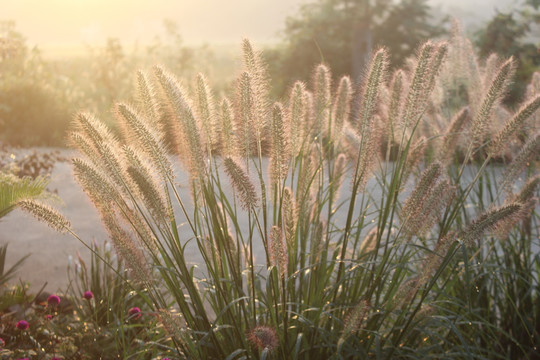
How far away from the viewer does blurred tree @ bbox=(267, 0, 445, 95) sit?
482 inches

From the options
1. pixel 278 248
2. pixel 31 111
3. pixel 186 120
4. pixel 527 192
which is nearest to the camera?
pixel 278 248

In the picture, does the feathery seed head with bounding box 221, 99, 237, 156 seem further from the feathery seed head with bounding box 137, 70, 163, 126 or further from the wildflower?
the wildflower

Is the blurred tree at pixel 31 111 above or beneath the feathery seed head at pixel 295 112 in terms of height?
beneath

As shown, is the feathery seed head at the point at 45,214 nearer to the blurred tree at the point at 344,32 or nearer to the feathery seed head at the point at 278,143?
the feathery seed head at the point at 278,143

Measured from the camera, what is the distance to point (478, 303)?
2746mm

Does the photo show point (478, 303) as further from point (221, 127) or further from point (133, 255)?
point (133, 255)

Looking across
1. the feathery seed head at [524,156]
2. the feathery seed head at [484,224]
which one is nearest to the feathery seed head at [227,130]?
the feathery seed head at [484,224]

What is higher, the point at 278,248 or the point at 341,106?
the point at 341,106

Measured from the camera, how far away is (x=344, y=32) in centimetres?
1290

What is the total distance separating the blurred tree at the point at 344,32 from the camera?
12242 mm

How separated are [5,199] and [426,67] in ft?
5.44

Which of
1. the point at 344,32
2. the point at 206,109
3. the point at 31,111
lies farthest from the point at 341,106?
the point at 344,32

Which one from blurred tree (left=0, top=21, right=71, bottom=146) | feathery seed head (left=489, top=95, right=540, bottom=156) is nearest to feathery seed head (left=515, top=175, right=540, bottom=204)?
feathery seed head (left=489, top=95, right=540, bottom=156)

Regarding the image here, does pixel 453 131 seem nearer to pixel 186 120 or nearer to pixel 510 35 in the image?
pixel 186 120
